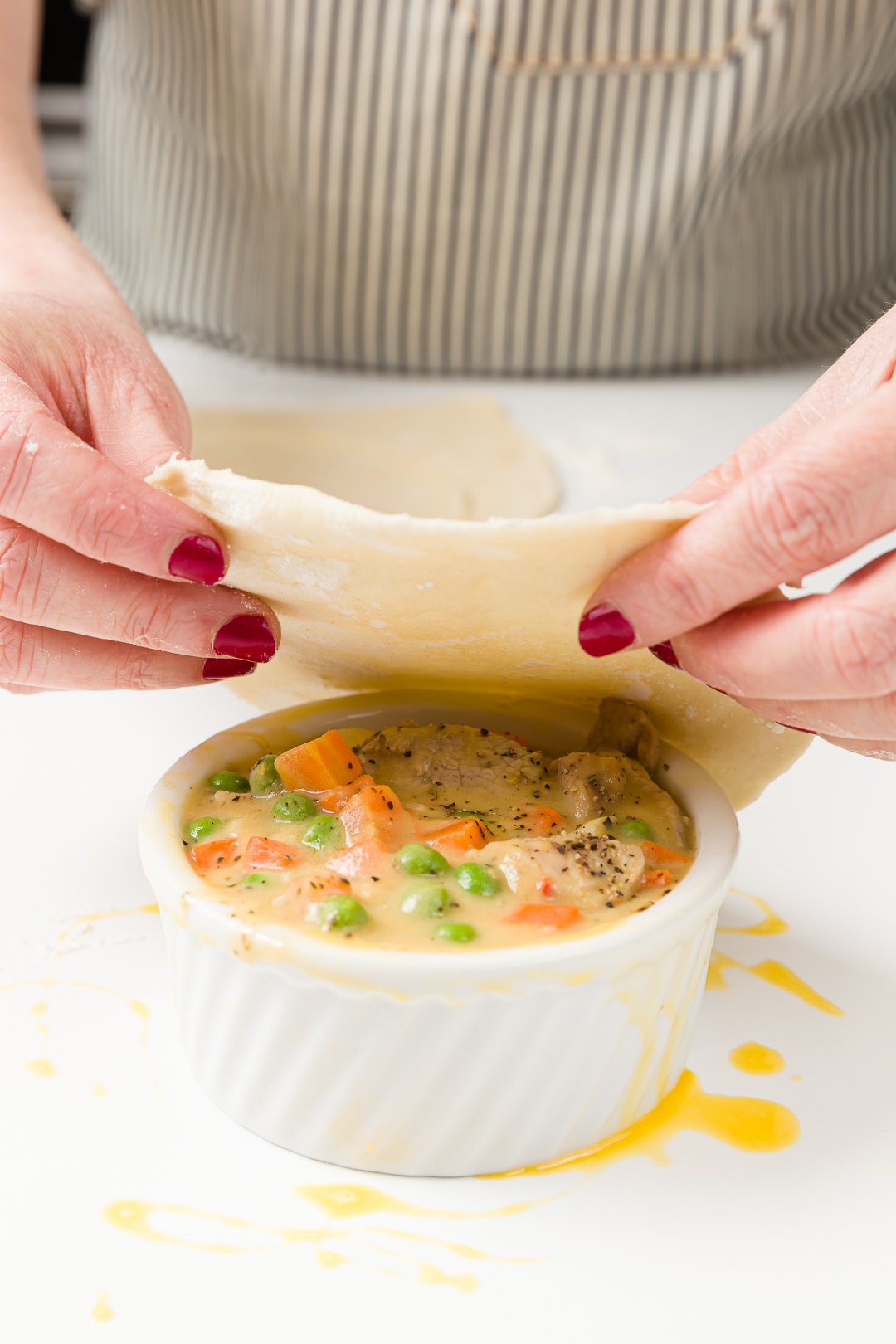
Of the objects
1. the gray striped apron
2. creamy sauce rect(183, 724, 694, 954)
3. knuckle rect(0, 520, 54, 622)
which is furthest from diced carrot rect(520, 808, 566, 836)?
the gray striped apron

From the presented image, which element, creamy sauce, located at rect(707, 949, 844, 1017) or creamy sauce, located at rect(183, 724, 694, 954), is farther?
creamy sauce, located at rect(707, 949, 844, 1017)

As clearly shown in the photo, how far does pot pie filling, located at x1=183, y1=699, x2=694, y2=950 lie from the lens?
1488mm

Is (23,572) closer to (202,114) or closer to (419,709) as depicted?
(419,709)

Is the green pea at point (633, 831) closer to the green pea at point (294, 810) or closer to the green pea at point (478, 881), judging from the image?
the green pea at point (478, 881)

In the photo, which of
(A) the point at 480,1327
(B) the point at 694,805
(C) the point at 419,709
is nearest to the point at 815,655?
(B) the point at 694,805

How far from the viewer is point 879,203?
3.92 metres

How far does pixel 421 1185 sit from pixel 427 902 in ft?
1.11

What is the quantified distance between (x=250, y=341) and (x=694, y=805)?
2.78 m

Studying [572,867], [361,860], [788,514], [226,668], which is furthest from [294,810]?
[788,514]

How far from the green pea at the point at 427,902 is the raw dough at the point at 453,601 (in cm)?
34

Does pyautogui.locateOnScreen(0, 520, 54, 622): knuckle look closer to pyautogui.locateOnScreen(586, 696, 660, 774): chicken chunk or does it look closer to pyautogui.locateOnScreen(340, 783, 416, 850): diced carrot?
pyautogui.locateOnScreen(340, 783, 416, 850): diced carrot

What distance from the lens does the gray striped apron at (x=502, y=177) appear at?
338cm

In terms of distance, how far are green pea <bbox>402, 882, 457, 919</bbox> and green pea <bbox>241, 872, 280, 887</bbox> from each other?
0.16 meters

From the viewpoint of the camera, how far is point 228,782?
176 cm
